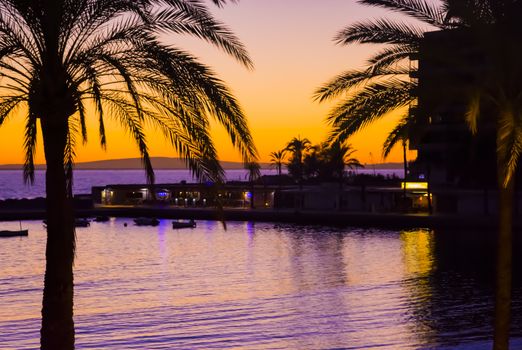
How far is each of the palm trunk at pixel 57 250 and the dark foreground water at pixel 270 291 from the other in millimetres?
15164

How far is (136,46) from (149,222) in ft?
266

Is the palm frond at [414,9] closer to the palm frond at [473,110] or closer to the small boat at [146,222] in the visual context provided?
the palm frond at [473,110]

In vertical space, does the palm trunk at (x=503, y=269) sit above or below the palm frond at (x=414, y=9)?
below

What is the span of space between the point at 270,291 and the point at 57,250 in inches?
1320

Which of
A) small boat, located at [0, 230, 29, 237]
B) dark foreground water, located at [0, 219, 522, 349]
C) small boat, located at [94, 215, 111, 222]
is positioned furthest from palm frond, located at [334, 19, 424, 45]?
small boat, located at [94, 215, 111, 222]

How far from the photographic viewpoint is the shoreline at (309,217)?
7500 centimetres

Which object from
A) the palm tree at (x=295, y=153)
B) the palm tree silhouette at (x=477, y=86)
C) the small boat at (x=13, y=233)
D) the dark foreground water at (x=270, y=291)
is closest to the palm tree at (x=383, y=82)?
the palm tree silhouette at (x=477, y=86)

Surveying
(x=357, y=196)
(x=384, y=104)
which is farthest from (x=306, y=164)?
(x=384, y=104)

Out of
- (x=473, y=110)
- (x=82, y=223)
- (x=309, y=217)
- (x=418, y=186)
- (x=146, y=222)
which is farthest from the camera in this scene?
(x=82, y=223)

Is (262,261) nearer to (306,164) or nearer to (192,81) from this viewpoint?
(192,81)

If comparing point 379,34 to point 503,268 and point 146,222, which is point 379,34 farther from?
point 146,222

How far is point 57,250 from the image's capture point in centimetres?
1266

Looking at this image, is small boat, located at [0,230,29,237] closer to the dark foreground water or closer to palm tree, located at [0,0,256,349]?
the dark foreground water

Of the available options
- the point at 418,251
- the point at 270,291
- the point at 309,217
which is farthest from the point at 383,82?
the point at 309,217
